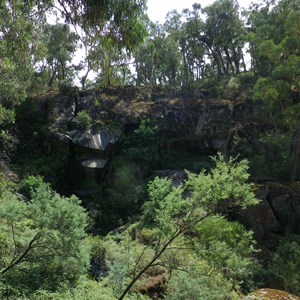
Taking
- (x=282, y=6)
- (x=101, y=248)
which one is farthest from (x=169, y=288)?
(x=282, y=6)

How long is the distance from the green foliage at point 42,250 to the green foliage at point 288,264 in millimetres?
6873

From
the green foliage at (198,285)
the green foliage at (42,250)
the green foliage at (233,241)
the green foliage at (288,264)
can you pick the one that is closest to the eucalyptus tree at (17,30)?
the green foliage at (42,250)

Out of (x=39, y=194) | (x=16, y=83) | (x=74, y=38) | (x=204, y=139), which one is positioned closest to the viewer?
(x=74, y=38)

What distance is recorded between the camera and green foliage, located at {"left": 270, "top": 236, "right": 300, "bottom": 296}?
1187cm

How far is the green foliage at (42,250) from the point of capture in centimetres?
913

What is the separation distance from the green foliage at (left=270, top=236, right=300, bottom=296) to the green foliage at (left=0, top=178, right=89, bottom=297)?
22.6 ft

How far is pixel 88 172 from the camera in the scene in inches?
858

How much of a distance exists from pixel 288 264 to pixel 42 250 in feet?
27.9

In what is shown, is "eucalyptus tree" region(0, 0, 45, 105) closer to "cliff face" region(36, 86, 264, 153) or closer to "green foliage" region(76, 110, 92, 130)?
"green foliage" region(76, 110, 92, 130)

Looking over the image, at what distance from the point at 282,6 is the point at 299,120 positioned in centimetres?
725

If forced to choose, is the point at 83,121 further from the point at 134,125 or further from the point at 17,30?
the point at 17,30

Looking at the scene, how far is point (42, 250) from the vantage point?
9469 millimetres

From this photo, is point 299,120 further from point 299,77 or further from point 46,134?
point 46,134

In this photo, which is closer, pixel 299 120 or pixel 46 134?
pixel 299 120
